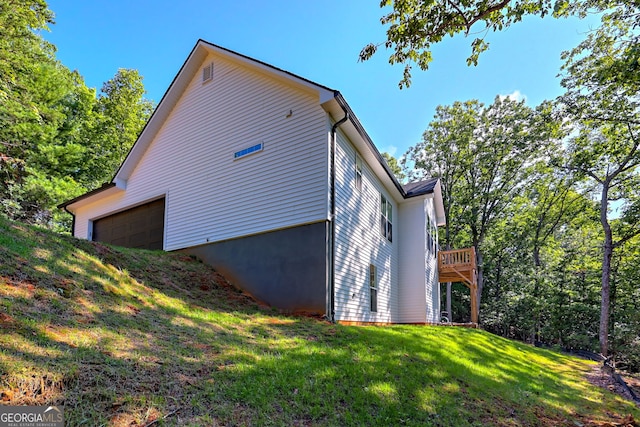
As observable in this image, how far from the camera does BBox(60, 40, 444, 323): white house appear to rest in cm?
851

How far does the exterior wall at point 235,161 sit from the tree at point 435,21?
8.45 feet

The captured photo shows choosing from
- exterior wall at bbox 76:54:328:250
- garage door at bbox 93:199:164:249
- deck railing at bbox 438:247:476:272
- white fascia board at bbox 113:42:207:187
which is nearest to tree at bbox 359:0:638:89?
exterior wall at bbox 76:54:328:250

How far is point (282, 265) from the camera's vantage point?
8.72 metres

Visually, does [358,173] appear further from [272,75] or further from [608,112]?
[608,112]

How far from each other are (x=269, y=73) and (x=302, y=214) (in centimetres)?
418

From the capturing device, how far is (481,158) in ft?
72.8

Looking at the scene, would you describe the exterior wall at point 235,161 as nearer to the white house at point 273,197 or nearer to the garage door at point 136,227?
the white house at point 273,197

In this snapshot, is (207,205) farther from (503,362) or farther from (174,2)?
(503,362)

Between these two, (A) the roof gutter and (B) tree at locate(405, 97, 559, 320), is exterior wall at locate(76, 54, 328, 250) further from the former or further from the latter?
(B) tree at locate(405, 97, 559, 320)

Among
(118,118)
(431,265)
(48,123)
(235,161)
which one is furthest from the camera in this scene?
(118,118)

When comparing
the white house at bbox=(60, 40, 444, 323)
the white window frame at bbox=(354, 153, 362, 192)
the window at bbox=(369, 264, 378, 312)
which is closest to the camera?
the white house at bbox=(60, 40, 444, 323)

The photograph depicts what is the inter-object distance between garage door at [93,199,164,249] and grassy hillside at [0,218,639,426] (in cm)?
456

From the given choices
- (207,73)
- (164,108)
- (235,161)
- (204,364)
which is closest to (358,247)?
(235,161)

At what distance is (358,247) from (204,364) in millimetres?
6485
